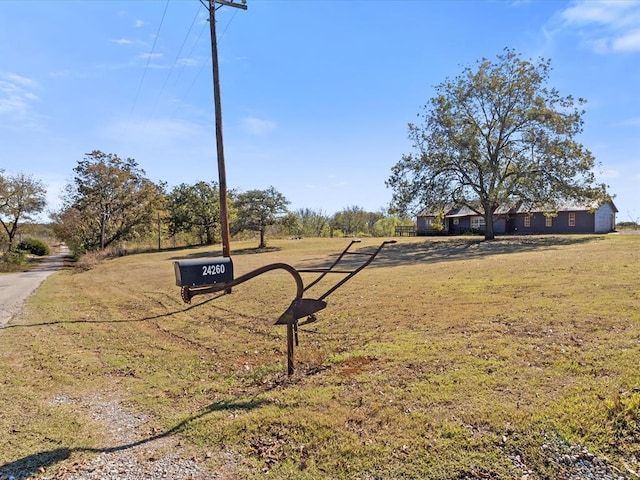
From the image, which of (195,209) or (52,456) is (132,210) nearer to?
(195,209)

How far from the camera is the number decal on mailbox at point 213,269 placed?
3832mm

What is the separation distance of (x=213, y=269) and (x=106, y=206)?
36.8 meters

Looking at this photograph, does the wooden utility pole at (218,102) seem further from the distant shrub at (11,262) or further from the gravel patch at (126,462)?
the distant shrub at (11,262)

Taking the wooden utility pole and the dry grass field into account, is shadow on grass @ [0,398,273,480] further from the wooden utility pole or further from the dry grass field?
the wooden utility pole

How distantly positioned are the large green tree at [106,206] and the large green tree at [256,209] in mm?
11628

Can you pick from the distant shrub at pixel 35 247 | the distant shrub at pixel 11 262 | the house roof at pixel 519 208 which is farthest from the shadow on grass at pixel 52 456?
the distant shrub at pixel 35 247

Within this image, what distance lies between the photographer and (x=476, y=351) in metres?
4.95

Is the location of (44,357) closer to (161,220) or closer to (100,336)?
(100,336)

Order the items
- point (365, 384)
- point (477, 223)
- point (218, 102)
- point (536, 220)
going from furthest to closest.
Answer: point (477, 223) < point (536, 220) < point (218, 102) < point (365, 384)

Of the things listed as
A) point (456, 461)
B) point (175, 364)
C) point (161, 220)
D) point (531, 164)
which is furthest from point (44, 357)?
point (161, 220)

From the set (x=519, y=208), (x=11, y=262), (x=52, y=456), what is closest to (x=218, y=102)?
(x=52, y=456)

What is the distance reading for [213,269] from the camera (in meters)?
3.90

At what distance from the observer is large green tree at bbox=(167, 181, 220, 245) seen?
1574 inches

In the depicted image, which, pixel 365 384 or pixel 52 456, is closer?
pixel 52 456
